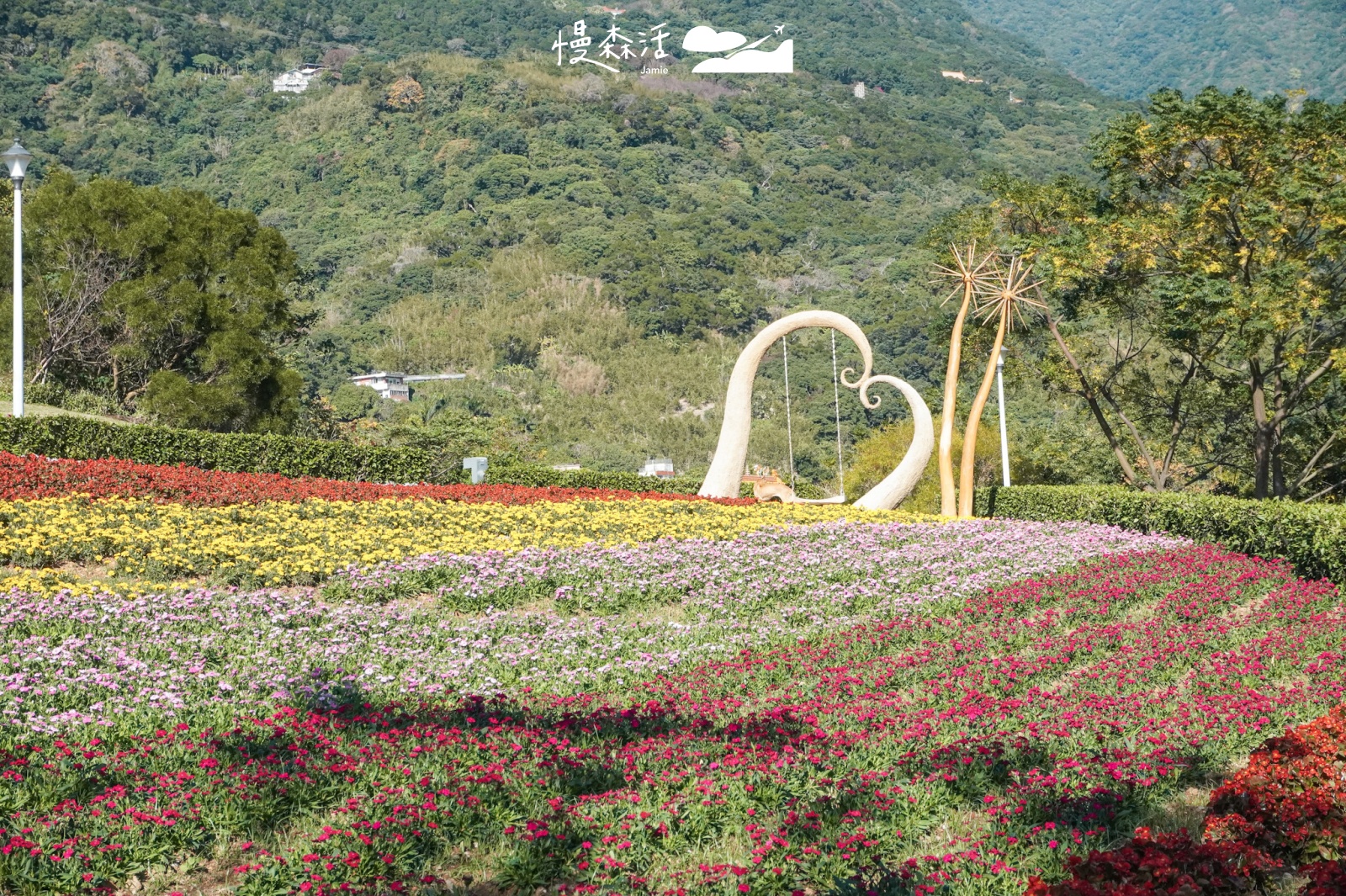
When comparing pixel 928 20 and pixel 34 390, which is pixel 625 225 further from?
pixel 928 20

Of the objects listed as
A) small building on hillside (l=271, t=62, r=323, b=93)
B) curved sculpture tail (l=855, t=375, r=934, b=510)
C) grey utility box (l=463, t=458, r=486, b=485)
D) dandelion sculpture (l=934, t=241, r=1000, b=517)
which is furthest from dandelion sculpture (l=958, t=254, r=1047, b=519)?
small building on hillside (l=271, t=62, r=323, b=93)

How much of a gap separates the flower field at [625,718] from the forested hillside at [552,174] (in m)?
35.1

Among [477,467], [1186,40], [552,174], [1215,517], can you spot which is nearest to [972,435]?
[1215,517]

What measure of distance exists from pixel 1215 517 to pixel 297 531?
11313 mm

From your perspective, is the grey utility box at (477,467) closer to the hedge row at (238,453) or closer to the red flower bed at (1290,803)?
the hedge row at (238,453)

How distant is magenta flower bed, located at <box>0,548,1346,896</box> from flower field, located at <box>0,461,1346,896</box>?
0.02m

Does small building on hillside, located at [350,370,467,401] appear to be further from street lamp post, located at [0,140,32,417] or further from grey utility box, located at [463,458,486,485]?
street lamp post, located at [0,140,32,417]

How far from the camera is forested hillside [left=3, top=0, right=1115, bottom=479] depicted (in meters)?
61.0

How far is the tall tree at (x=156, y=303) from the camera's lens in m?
27.5

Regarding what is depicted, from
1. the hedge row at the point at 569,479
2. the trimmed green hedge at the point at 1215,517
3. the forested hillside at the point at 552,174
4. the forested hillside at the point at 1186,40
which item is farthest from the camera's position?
the forested hillside at the point at 1186,40

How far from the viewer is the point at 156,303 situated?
27.7 m

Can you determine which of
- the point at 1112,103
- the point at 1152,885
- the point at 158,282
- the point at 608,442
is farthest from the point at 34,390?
the point at 1112,103

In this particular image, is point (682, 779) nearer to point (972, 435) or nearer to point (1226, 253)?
point (972, 435)
